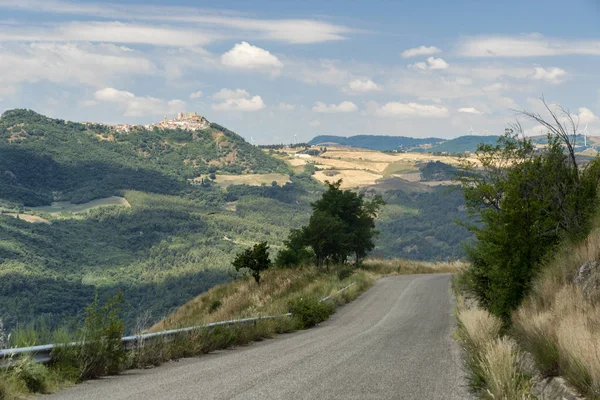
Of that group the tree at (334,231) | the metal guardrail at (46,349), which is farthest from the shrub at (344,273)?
the metal guardrail at (46,349)

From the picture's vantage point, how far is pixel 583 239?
13484 millimetres

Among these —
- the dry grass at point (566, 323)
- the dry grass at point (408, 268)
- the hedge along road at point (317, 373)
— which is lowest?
the dry grass at point (408, 268)

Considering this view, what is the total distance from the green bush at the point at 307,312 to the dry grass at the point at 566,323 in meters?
10.6

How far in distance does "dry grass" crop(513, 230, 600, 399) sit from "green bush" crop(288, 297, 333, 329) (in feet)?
34.9

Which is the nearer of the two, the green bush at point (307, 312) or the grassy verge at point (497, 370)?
the grassy verge at point (497, 370)

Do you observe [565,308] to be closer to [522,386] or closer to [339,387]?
[522,386]

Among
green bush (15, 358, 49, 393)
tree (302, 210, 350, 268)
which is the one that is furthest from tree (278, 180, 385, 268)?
green bush (15, 358, 49, 393)

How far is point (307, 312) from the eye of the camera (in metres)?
23.5

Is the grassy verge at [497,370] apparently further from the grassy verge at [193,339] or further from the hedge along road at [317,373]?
the grassy verge at [193,339]

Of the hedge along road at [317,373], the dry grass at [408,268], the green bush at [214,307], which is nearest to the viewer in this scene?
the hedge along road at [317,373]

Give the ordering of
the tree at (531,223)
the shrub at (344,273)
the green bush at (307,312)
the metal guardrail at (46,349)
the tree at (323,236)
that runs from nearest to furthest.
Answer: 1. the metal guardrail at (46,349)
2. the tree at (531,223)
3. the green bush at (307,312)
4. the shrub at (344,273)
5. the tree at (323,236)

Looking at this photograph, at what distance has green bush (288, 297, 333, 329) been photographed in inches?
906

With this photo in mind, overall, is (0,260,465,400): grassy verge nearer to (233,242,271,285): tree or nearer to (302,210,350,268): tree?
(233,242,271,285): tree

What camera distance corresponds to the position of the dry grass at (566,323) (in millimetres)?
7082
